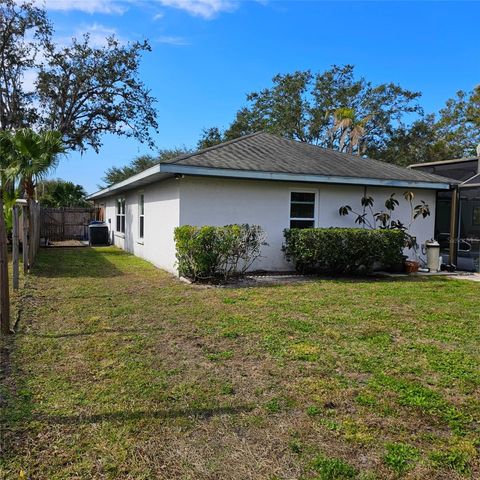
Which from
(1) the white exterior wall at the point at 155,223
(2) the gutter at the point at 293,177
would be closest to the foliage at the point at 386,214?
(2) the gutter at the point at 293,177

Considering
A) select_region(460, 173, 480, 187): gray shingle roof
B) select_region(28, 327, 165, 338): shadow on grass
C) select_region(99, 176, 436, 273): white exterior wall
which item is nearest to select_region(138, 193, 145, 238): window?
select_region(99, 176, 436, 273): white exterior wall

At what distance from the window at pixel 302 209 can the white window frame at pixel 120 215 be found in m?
8.98

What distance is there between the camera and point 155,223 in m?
12.2

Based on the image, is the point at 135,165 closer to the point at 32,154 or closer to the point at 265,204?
the point at 32,154

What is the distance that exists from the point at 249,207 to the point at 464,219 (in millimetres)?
6552

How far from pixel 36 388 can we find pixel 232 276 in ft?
20.4

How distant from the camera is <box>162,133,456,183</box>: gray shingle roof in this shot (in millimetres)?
9906

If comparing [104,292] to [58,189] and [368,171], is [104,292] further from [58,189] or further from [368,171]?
[58,189]

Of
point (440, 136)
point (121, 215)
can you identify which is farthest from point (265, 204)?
point (440, 136)

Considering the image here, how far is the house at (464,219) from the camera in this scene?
11820mm

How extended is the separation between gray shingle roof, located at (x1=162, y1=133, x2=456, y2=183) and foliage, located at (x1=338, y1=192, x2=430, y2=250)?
643 mm

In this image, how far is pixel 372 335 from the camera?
520 centimetres

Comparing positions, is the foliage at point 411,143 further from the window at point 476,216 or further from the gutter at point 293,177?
the gutter at point 293,177

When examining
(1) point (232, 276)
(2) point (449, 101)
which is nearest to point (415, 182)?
(1) point (232, 276)
